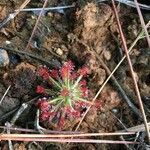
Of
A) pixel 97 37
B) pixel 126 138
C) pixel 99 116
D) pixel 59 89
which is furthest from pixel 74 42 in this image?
pixel 126 138

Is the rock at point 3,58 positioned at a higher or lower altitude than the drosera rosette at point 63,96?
higher

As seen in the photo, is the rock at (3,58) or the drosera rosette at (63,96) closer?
the drosera rosette at (63,96)

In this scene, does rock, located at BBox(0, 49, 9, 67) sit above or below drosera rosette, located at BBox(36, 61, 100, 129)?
above

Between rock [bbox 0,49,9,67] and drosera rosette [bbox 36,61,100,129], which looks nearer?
drosera rosette [bbox 36,61,100,129]

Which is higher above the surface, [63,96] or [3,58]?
[3,58]

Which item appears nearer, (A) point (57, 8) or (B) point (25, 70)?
(B) point (25, 70)

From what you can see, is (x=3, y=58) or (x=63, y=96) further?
(x=3, y=58)

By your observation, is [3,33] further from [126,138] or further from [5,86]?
[126,138]

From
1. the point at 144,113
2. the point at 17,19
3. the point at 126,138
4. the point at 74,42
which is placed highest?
the point at 17,19
